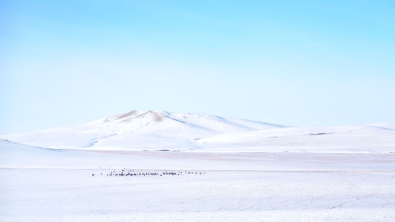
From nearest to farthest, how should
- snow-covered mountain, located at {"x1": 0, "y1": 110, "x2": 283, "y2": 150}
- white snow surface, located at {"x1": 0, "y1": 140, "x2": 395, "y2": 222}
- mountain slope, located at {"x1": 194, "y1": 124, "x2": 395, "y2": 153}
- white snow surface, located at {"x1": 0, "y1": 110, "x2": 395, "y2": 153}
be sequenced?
white snow surface, located at {"x1": 0, "y1": 140, "x2": 395, "y2": 222}
mountain slope, located at {"x1": 194, "y1": 124, "x2": 395, "y2": 153}
white snow surface, located at {"x1": 0, "y1": 110, "x2": 395, "y2": 153}
snow-covered mountain, located at {"x1": 0, "y1": 110, "x2": 283, "y2": 150}

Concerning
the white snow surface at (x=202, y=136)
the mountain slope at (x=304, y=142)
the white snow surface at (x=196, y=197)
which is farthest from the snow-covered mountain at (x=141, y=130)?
the white snow surface at (x=196, y=197)

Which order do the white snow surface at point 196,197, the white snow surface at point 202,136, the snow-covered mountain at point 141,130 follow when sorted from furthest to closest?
the snow-covered mountain at point 141,130
the white snow surface at point 202,136
the white snow surface at point 196,197

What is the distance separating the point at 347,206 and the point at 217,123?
297ft

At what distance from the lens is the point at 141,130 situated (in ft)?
305

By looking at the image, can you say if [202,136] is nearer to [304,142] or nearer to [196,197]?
[304,142]

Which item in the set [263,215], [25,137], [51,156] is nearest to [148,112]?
[25,137]

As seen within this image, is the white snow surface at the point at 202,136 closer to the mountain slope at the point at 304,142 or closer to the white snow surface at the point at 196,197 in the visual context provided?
the mountain slope at the point at 304,142

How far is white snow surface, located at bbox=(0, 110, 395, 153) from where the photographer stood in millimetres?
57562

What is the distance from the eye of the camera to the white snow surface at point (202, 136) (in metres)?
57.6

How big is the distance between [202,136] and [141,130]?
12699mm

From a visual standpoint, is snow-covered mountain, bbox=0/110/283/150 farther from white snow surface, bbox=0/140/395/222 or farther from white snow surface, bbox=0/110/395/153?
white snow surface, bbox=0/140/395/222

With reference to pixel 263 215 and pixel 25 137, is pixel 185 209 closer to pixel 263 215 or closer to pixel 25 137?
pixel 263 215

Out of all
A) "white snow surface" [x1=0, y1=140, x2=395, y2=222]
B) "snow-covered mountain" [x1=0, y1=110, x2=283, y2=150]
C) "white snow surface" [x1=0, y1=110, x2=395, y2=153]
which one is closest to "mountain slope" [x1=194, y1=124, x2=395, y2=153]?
"white snow surface" [x1=0, y1=110, x2=395, y2=153]

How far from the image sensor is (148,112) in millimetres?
111500
